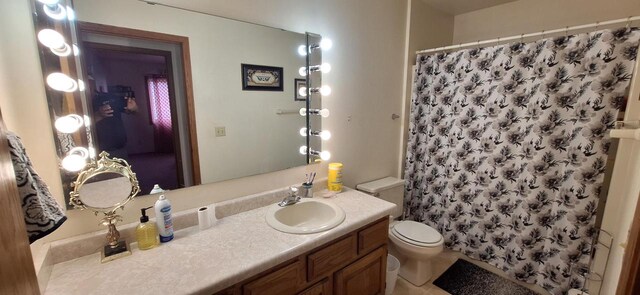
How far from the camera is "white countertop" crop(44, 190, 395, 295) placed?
0.93 m

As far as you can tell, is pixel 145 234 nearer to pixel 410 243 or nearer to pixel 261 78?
pixel 261 78

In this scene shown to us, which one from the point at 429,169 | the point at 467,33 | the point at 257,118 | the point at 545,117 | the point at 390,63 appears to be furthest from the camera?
the point at 467,33

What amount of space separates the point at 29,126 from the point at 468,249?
2841 mm

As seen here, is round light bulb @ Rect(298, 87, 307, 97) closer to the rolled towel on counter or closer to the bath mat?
the rolled towel on counter

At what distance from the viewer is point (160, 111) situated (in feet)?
4.14

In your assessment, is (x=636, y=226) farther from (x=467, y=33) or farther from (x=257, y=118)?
(x=467, y=33)

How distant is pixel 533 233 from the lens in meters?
1.92

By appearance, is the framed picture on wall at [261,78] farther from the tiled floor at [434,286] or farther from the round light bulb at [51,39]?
the tiled floor at [434,286]

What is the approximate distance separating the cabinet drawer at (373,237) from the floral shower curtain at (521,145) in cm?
101

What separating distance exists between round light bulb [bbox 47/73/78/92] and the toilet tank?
5.77 feet

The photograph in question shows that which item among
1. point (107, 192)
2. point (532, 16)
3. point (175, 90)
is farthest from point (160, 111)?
point (532, 16)

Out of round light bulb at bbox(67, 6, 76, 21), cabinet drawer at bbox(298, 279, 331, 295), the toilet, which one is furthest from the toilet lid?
round light bulb at bbox(67, 6, 76, 21)

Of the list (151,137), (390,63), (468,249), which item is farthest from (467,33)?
(151,137)

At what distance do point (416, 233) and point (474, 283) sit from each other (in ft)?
1.95
